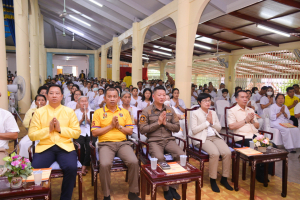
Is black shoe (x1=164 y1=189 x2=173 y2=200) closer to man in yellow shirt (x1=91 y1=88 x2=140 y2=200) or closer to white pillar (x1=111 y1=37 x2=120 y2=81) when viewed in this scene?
man in yellow shirt (x1=91 y1=88 x2=140 y2=200)

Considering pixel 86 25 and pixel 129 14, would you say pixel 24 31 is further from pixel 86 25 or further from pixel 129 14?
pixel 86 25

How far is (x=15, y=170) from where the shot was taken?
1.74 metres

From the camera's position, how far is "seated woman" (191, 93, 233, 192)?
9.70 ft

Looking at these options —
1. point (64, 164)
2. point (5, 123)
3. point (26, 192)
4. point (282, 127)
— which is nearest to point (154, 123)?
point (64, 164)

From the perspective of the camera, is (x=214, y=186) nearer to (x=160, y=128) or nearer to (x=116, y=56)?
(x=160, y=128)

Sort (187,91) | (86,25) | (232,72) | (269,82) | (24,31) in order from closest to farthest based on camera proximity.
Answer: (187,91), (24,31), (269,82), (232,72), (86,25)

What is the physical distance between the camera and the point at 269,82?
10711mm

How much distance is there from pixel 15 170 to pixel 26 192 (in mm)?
186

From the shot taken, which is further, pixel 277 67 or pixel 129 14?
pixel 277 67

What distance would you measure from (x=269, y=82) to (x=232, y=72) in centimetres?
254

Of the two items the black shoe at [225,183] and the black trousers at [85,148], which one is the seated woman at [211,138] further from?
the black trousers at [85,148]

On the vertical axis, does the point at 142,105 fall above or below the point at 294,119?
above

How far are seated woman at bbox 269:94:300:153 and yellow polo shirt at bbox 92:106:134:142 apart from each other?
331 cm

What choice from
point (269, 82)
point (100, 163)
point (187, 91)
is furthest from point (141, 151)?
point (269, 82)
